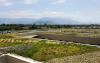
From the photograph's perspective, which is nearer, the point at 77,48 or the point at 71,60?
the point at 71,60

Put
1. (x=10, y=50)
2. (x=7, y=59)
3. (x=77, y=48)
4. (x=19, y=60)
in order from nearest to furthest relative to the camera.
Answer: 1. (x=19, y=60)
2. (x=7, y=59)
3. (x=10, y=50)
4. (x=77, y=48)

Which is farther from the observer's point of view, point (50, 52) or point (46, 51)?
point (46, 51)

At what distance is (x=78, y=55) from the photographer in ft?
63.2

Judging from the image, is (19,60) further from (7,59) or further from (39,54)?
(39,54)

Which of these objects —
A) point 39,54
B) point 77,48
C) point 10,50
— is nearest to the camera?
point 39,54

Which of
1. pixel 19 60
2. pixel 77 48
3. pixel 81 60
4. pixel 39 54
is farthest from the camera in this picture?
pixel 77 48

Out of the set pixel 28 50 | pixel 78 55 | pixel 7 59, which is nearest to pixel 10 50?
pixel 28 50

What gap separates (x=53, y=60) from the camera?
17.2 meters

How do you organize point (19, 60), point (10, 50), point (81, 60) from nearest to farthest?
point (19, 60)
point (81, 60)
point (10, 50)

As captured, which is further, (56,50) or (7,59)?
(56,50)

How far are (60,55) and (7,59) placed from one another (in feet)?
16.0

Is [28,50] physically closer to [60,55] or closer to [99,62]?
[60,55]

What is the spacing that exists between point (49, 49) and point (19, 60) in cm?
696

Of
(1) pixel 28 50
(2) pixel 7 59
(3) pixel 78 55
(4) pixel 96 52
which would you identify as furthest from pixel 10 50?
(4) pixel 96 52
